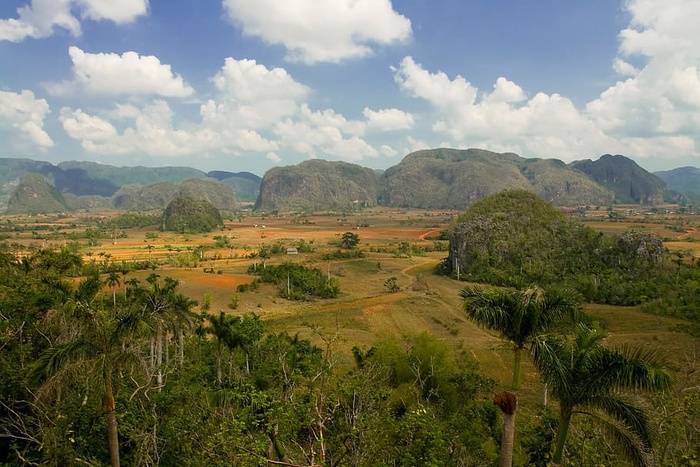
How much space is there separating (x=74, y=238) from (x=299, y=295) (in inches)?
3820

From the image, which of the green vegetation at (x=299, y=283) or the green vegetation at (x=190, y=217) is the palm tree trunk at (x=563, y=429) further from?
the green vegetation at (x=190, y=217)

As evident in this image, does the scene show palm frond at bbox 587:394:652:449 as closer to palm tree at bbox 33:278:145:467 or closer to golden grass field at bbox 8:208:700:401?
golden grass field at bbox 8:208:700:401

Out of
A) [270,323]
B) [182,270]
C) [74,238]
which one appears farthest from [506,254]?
[74,238]

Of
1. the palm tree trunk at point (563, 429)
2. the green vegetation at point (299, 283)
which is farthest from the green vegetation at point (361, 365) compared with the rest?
the green vegetation at point (299, 283)

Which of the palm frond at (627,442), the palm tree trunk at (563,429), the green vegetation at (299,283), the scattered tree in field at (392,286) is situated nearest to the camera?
the palm frond at (627,442)

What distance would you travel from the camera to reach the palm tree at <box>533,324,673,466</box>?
8344mm

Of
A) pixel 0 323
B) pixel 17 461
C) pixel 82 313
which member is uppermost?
pixel 82 313

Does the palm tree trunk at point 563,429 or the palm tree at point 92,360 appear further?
the palm tree at point 92,360

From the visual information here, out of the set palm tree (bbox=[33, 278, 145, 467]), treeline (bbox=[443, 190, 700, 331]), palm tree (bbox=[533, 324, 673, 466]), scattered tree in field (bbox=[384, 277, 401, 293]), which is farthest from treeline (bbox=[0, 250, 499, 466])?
treeline (bbox=[443, 190, 700, 331])

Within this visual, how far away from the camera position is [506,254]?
68.1 m

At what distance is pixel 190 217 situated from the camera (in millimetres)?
158500

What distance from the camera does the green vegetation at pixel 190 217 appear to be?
15275 cm

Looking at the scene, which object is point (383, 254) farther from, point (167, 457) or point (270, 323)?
point (167, 457)

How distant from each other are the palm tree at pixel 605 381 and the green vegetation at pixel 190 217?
14815cm
